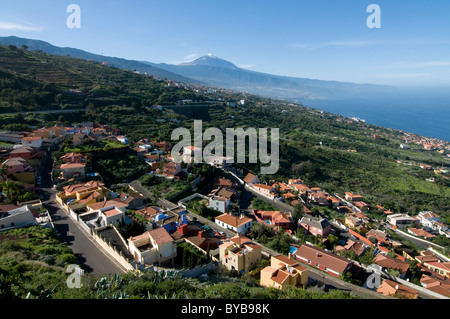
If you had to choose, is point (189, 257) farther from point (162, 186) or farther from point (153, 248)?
point (162, 186)

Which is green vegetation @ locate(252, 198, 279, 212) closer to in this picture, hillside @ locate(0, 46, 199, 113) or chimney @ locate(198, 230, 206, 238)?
chimney @ locate(198, 230, 206, 238)

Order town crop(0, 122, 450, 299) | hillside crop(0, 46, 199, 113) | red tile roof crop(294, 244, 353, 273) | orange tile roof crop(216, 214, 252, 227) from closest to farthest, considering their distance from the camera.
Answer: town crop(0, 122, 450, 299), red tile roof crop(294, 244, 353, 273), orange tile roof crop(216, 214, 252, 227), hillside crop(0, 46, 199, 113)

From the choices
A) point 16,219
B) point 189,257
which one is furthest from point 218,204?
point 16,219

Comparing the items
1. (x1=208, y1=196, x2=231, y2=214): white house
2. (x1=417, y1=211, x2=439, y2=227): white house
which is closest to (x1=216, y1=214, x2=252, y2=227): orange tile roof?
(x1=208, y1=196, x2=231, y2=214): white house

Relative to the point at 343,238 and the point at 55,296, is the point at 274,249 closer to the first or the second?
the point at 343,238

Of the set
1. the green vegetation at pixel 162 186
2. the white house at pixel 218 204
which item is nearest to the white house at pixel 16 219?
the green vegetation at pixel 162 186
